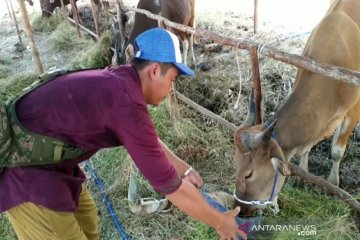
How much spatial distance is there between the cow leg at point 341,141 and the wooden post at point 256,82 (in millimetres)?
1283

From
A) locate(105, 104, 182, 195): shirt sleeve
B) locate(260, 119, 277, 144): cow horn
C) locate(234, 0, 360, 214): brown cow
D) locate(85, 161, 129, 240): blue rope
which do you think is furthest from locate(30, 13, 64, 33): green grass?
locate(105, 104, 182, 195): shirt sleeve

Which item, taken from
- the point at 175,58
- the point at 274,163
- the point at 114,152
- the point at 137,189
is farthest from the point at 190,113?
the point at 175,58

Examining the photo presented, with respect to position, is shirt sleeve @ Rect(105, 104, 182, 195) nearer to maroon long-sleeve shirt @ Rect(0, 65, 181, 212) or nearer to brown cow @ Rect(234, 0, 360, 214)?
maroon long-sleeve shirt @ Rect(0, 65, 181, 212)

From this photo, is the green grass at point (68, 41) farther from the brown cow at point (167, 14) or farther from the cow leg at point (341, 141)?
the cow leg at point (341, 141)

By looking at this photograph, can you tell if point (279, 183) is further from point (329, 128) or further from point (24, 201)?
point (24, 201)

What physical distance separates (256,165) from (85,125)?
1585 mm

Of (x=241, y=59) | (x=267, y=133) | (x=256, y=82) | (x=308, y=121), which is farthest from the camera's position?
(x=241, y=59)

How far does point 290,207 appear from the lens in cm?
374

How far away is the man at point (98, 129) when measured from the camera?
209cm

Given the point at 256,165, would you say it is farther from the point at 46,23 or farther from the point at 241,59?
the point at 46,23

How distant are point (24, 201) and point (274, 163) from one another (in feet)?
6.10

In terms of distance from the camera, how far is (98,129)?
2199 millimetres

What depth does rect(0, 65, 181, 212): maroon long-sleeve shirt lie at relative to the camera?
81.9 inches

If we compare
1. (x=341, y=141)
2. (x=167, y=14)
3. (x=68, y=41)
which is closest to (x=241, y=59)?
(x=167, y=14)
